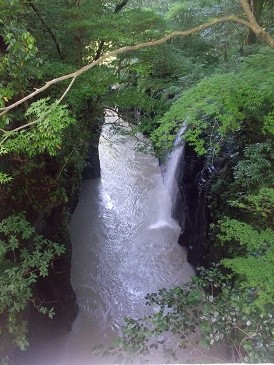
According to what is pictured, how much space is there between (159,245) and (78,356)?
13.2 ft

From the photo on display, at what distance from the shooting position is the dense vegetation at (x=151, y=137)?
3764 millimetres

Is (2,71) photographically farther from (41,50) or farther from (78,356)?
(78,356)

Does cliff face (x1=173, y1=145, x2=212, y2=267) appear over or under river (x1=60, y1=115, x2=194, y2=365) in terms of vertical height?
over

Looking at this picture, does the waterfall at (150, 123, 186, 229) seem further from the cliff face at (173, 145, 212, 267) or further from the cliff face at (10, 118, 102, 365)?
the cliff face at (10, 118, 102, 365)

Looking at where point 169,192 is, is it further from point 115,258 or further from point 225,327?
point 225,327

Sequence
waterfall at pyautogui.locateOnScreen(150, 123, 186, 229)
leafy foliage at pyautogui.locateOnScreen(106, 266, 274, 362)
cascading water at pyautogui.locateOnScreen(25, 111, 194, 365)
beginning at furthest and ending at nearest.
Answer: waterfall at pyautogui.locateOnScreen(150, 123, 186, 229) < cascading water at pyautogui.locateOnScreen(25, 111, 194, 365) < leafy foliage at pyautogui.locateOnScreen(106, 266, 274, 362)

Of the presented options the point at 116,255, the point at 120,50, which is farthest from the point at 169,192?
the point at 120,50

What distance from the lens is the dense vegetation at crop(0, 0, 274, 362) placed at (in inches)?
148

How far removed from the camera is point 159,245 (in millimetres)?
9867

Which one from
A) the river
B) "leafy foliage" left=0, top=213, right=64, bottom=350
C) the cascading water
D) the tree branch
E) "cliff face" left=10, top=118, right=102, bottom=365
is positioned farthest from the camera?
the river


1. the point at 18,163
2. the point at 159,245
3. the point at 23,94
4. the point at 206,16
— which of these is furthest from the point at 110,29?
the point at 159,245

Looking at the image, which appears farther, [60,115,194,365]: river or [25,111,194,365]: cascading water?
[60,115,194,365]: river

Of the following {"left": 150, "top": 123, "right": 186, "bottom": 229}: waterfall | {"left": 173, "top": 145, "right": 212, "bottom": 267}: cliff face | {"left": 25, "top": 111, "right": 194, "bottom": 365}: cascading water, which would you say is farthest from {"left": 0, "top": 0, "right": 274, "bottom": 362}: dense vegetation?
{"left": 150, "top": 123, "right": 186, "bottom": 229}: waterfall

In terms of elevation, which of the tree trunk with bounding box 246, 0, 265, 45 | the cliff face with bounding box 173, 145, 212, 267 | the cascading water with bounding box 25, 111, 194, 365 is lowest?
the cascading water with bounding box 25, 111, 194, 365
